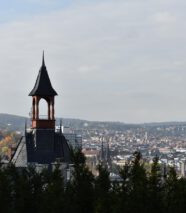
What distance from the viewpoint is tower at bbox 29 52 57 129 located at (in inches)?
1625

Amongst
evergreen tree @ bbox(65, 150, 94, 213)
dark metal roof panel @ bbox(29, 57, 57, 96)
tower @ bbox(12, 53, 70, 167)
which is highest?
dark metal roof panel @ bbox(29, 57, 57, 96)

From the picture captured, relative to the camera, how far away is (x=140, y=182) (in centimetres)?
2881

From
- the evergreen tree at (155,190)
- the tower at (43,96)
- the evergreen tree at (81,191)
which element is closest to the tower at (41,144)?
the tower at (43,96)

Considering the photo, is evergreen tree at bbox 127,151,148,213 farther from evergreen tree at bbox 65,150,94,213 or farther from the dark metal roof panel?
the dark metal roof panel

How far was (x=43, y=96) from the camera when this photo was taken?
42406 millimetres

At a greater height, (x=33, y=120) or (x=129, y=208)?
(x=33, y=120)

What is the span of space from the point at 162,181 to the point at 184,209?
13.4 feet

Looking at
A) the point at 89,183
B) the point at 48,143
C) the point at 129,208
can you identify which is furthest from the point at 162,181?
the point at 48,143

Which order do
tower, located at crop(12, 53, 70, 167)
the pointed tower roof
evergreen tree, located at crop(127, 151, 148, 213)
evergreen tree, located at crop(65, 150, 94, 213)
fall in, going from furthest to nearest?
the pointed tower roof
tower, located at crop(12, 53, 70, 167)
evergreen tree, located at crop(65, 150, 94, 213)
evergreen tree, located at crop(127, 151, 148, 213)

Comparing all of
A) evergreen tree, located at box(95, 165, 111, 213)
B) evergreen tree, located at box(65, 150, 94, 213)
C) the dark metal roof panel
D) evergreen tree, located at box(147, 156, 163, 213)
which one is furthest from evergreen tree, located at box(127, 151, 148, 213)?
the dark metal roof panel

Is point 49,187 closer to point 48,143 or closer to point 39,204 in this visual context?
point 39,204

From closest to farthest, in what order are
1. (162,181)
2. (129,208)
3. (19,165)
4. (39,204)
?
(129,208) < (39,204) < (162,181) < (19,165)

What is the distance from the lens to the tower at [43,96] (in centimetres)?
4128

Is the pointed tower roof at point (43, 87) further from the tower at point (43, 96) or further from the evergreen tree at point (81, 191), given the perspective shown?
A: the evergreen tree at point (81, 191)
